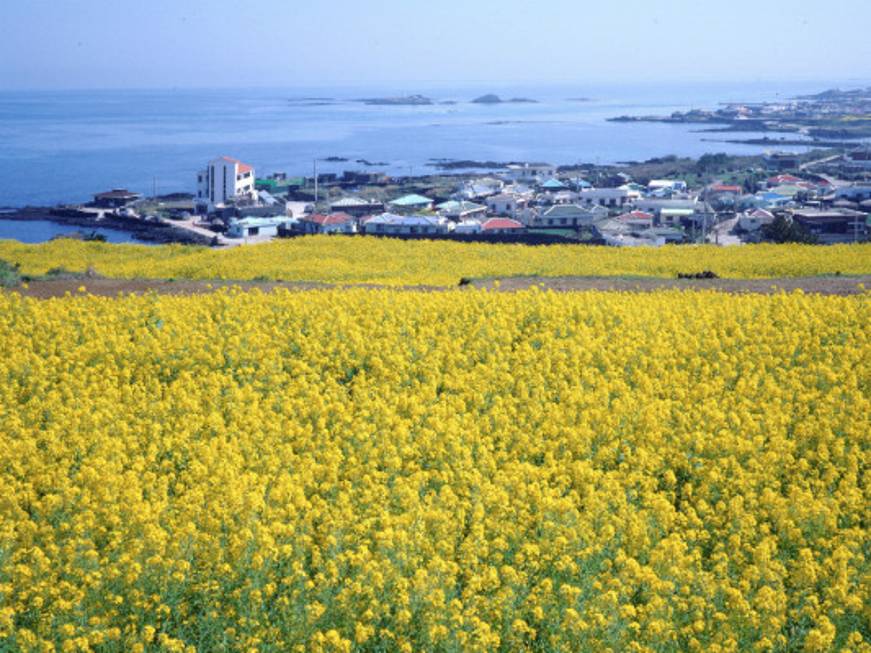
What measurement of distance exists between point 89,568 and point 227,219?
54174 millimetres

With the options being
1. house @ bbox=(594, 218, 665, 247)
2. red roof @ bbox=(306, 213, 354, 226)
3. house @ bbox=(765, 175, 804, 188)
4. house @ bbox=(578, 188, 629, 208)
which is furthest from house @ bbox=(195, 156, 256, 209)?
house @ bbox=(765, 175, 804, 188)

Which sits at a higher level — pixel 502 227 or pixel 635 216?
pixel 635 216

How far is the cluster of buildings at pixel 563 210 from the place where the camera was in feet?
162

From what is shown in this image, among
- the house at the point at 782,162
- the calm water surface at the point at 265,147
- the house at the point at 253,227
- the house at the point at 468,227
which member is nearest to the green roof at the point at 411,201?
the house at the point at 253,227

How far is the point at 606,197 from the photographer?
72.5 meters

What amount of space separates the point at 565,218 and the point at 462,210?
22.6ft

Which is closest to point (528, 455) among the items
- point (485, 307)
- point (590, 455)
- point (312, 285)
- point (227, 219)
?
point (590, 455)

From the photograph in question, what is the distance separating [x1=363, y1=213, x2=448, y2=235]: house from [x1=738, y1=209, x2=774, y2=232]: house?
666 inches

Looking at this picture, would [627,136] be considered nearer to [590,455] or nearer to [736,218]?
[736,218]

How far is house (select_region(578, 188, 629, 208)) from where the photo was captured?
71812mm

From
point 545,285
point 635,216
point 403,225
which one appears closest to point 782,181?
point 635,216

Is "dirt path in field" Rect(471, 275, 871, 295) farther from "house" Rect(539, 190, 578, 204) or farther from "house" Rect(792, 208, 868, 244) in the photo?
"house" Rect(539, 190, 578, 204)

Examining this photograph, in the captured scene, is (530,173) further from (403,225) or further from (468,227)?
(403,225)

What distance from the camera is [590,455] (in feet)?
30.8
